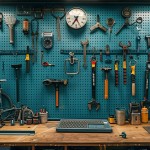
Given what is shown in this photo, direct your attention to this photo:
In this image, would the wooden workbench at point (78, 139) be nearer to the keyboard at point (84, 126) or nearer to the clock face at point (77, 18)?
the keyboard at point (84, 126)

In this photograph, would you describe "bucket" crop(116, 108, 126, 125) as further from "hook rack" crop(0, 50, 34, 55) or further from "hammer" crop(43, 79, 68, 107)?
"hook rack" crop(0, 50, 34, 55)

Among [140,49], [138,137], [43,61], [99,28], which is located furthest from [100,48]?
[138,137]

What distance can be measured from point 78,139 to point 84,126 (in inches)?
12.9

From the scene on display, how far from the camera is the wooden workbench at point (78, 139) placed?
7.26ft

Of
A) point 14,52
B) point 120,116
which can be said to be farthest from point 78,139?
point 14,52

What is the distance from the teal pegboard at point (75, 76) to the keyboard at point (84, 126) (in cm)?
22

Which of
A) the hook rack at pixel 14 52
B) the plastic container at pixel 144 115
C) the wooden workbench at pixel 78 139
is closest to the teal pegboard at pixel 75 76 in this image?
the hook rack at pixel 14 52

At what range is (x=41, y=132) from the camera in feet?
8.27

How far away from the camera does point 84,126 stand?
8.52 ft

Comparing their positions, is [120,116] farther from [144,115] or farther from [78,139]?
[78,139]

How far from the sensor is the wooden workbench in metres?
2.21

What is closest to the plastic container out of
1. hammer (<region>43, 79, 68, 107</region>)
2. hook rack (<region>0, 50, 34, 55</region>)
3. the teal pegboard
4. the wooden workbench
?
the teal pegboard

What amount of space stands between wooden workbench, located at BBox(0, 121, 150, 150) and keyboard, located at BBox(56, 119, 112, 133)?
0.06 meters

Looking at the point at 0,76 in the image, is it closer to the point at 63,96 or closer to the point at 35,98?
the point at 35,98
